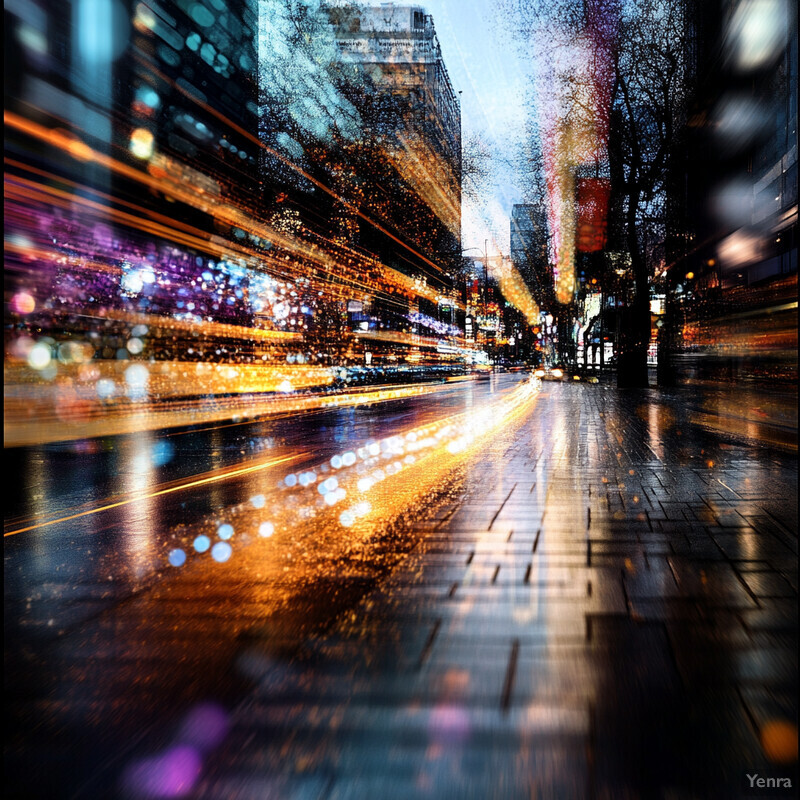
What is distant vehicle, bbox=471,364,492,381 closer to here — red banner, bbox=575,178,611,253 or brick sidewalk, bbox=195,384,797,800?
red banner, bbox=575,178,611,253

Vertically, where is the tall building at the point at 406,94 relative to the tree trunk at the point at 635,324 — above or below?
above

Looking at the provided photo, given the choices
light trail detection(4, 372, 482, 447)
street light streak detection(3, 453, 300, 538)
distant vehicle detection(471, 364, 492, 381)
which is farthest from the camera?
distant vehicle detection(471, 364, 492, 381)

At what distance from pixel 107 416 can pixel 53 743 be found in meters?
18.0

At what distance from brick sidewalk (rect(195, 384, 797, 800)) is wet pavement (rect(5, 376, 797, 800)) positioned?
0.01m

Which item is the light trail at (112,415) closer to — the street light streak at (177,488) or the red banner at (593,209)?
the street light streak at (177,488)

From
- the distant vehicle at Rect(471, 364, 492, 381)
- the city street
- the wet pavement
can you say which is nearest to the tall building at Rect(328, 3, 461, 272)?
the city street

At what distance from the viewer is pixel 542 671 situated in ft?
10.0

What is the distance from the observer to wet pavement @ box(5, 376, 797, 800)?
234 centimetres

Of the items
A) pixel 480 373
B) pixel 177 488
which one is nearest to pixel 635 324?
pixel 177 488

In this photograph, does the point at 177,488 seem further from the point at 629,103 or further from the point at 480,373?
the point at 480,373

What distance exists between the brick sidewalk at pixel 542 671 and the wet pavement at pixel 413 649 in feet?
0.04

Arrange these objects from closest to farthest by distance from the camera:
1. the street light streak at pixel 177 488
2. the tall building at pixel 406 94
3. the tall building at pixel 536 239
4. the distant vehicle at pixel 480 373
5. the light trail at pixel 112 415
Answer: the street light streak at pixel 177 488, the light trail at pixel 112 415, the tall building at pixel 536 239, the tall building at pixel 406 94, the distant vehicle at pixel 480 373

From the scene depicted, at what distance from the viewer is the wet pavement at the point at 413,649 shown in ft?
7.67

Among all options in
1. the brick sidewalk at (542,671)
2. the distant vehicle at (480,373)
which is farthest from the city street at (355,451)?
the distant vehicle at (480,373)
